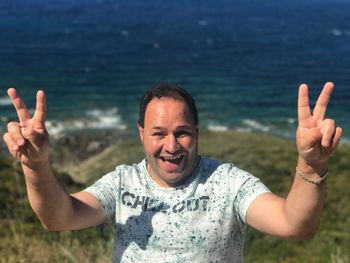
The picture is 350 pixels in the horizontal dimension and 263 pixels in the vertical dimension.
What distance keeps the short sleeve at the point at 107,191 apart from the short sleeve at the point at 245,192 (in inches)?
31.0

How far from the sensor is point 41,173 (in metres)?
4.14

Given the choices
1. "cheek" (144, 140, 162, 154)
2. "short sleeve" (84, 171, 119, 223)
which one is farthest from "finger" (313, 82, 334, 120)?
"short sleeve" (84, 171, 119, 223)

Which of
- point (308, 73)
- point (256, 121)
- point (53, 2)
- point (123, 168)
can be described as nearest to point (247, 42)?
point (308, 73)

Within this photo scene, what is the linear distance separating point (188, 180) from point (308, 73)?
58699 mm

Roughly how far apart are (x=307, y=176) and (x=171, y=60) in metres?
65.5

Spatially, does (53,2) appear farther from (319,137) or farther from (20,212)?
(319,137)

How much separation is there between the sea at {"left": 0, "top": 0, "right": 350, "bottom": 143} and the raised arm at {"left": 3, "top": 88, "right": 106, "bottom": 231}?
102 ft

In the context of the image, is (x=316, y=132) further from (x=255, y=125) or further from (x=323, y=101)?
(x=255, y=125)

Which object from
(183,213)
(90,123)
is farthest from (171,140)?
(90,123)

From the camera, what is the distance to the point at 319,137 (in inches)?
151

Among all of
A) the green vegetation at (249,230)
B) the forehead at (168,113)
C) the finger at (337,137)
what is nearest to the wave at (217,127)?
the green vegetation at (249,230)

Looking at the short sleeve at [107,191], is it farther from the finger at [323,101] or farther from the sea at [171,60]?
the sea at [171,60]

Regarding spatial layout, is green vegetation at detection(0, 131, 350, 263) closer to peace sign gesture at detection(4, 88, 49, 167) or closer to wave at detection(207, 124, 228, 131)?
peace sign gesture at detection(4, 88, 49, 167)

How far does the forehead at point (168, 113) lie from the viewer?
4.42 meters
